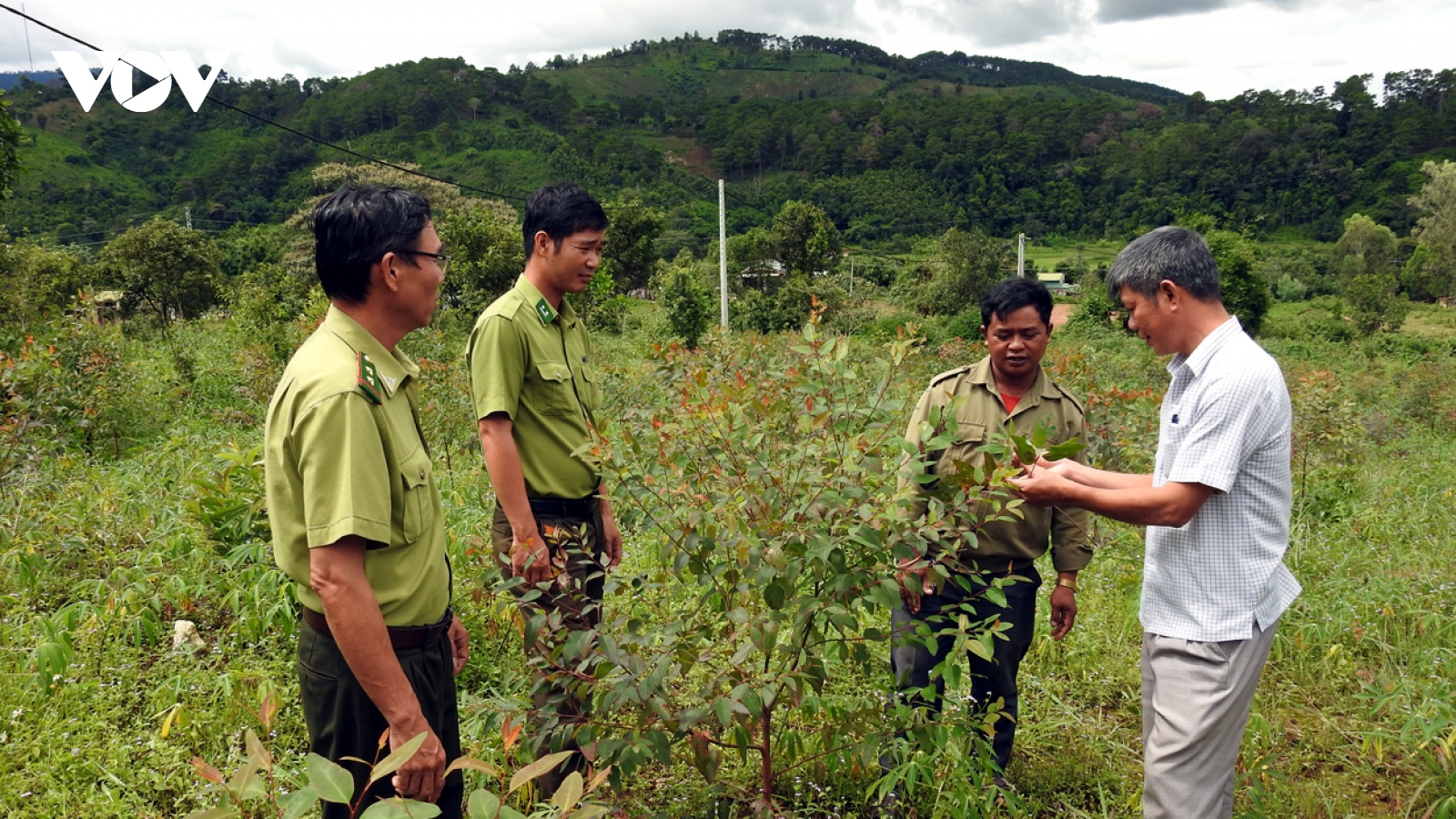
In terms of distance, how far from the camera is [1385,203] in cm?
4881

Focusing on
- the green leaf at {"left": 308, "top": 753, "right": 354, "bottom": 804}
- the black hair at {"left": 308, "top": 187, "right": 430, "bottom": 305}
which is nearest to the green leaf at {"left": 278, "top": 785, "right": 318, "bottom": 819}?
the green leaf at {"left": 308, "top": 753, "right": 354, "bottom": 804}

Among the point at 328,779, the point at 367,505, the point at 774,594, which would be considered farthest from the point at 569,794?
the point at 774,594

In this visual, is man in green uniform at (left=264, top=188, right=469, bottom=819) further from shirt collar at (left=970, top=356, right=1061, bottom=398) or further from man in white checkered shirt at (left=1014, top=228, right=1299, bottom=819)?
shirt collar at (left=970, top=356, right=1061, bottom=398)

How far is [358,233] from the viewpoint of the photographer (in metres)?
1.44

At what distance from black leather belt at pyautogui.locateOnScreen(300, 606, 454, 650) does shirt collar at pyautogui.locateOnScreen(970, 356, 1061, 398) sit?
5.14 ft

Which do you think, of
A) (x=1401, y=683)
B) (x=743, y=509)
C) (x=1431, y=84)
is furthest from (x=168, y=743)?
(x=1431, y=84)

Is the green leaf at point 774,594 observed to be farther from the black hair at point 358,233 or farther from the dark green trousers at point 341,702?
the black hair at point 358,233

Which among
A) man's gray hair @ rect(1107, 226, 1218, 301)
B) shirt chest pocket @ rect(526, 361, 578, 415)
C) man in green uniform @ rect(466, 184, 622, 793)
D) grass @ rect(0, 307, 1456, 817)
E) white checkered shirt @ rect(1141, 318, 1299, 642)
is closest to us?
white checkered shirt @ rect(1141, 318, 1299, 642)

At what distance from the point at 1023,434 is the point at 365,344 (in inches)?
63.4

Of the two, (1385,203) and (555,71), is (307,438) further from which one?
(555,71)

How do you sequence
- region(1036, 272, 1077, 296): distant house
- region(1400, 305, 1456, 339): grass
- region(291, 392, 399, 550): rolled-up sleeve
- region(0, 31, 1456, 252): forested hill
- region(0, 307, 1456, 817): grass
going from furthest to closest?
region(0, 31, 1456, 252): forested hill → region(1036, 272, 1077, 296): distant house → region(1400, 305, 1456, 339): grass → region(0, 307, 1456, 817): grass → region(291, 392, 399, 550): rolled-up sleeve

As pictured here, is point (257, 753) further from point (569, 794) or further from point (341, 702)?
point (341, 702)

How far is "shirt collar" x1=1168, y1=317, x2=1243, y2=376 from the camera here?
166 cm

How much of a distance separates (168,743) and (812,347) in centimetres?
242
